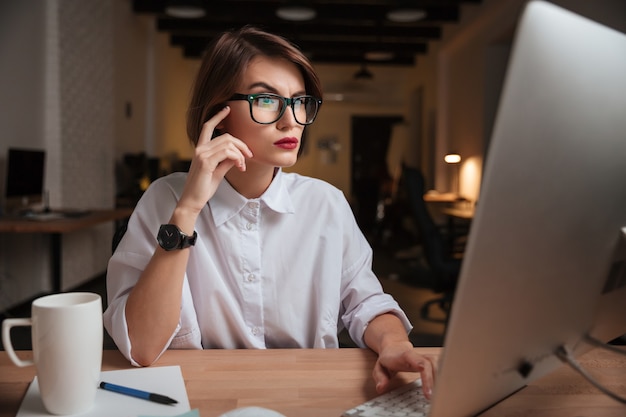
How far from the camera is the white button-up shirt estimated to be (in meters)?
1.11

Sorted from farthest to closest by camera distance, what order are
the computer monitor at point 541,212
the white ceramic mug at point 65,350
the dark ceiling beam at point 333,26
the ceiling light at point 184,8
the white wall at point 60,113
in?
the dark ceiling beam at point 333,26 → the ceiling light at point 184,8 → the white wall at point 60,113 → the white ceramic mug at point 65,350 → the computer monitor at point 541,212

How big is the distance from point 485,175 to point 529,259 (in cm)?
12

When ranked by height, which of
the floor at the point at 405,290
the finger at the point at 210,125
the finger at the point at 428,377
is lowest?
the floor at the point at 405,290

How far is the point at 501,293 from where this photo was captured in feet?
1.63

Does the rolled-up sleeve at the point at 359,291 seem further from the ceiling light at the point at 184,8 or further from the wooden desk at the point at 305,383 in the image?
the ceiling light at the point at 184,8

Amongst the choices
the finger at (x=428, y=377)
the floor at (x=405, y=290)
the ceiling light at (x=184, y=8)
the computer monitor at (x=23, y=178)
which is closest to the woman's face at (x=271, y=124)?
the finger at (x=428, y=377)

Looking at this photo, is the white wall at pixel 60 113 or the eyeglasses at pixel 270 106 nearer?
the eyeglasses at pixel 270 106

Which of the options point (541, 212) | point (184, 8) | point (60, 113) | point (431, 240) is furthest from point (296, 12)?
point (541, 212)

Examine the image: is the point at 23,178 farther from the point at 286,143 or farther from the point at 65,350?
the point at 65,350

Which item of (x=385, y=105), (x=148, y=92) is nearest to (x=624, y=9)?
(x=148, y=92)

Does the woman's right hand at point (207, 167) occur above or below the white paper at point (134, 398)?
above

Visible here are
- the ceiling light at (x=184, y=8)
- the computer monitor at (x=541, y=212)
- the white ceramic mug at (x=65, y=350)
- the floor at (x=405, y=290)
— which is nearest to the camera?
the computer monitor at (x=541, y=212)

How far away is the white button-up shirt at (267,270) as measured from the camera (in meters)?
1.11

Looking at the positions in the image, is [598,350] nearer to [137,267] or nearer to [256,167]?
[256,167]
